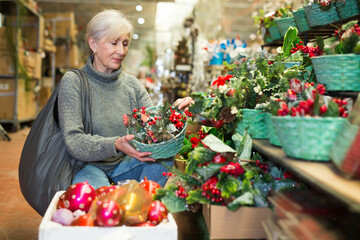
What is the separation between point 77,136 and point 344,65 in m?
1.24

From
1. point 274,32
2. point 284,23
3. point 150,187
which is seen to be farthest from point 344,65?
point 274,32

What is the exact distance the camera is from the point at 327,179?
3.15ft

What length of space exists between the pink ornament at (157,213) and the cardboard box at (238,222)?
187mm

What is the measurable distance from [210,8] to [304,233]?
352 inches

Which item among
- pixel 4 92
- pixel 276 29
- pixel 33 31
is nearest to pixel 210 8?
pixel 33 31

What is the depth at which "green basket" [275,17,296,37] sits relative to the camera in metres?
2.78

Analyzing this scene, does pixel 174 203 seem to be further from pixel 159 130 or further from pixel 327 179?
pixel 327 179

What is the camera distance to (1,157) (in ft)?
14.1

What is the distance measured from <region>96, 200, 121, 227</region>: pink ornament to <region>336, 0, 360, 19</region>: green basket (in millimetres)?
1584

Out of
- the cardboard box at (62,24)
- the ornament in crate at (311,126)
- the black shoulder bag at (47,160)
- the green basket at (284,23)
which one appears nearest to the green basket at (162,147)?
the black shoulder bag at (47,160)

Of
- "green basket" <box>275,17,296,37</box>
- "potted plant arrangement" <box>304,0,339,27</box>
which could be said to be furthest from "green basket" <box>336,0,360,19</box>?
"green basket" <box>275,17,296,37</box>

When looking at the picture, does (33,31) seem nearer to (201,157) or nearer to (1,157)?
(1,157)

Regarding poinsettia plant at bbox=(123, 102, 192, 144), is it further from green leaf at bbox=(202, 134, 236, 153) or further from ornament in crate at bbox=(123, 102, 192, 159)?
green leaf at bbox=(202, 134, 236, 153)

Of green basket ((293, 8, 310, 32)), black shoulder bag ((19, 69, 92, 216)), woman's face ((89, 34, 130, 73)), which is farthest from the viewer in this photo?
green basket ((293, 8, 310, 32))
